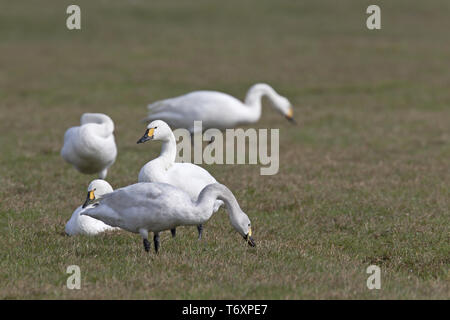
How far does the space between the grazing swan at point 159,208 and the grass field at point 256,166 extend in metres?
0.36

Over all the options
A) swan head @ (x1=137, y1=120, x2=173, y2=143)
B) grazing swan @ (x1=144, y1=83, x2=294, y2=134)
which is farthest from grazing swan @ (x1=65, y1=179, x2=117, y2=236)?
grazing swan @ (x1=144, y1=83, x2=294, y2=134)

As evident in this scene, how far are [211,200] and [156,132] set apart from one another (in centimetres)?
169

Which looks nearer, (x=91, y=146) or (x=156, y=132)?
(x=156, y=132)

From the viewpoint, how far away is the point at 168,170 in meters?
8.66

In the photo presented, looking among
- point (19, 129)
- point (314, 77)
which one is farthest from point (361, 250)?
point (314, 77)

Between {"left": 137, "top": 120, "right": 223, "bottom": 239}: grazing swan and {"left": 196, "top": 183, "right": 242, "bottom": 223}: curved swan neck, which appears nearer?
{"left": 196, "top": 183, "right": 242, "bottom": 223}: curved swan neck

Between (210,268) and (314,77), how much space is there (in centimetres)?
2139

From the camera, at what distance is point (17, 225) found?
873 cm

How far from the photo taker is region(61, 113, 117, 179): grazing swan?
35.2 feet

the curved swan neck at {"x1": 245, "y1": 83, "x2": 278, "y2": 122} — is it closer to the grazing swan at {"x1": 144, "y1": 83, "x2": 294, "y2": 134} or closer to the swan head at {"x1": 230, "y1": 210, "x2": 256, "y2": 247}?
the grazing swan at {"x1": 144, "y1": 83, "x2": 294, "y2": 134}

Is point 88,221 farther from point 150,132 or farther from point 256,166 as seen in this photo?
point 256,166

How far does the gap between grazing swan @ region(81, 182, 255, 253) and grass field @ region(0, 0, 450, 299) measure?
0.36 metres
